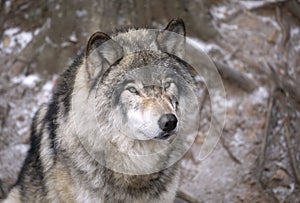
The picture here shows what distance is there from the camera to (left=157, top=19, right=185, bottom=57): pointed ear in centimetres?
518

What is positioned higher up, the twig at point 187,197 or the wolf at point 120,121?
the wolf at point 120,121

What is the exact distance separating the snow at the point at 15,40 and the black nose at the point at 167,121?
489 centimetres

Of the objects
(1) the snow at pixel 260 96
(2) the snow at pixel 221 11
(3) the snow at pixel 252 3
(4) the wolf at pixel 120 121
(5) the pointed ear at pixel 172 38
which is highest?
(5) the pointed ear at pixel 172 38

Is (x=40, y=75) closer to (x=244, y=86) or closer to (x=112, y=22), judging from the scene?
(x=112, y=22)

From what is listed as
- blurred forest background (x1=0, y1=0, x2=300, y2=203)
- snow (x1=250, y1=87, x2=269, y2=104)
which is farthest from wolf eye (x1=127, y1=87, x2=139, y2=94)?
snow (x1=250, y1=87, x2=269, y2=104)

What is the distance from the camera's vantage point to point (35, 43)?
8.93 m

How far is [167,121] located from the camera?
15.2 ft

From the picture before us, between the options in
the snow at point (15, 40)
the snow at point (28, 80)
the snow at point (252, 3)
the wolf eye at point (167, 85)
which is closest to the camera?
the wolf eye at point (167, 85)

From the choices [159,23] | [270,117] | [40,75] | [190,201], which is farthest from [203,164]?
[40,75]

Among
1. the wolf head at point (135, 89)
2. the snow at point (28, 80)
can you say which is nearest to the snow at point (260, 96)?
the snow at point (28, 80)

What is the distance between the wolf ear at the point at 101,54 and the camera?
486 cm

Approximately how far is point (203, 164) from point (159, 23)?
2.09 m

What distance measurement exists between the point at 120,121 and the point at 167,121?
510 millimetres

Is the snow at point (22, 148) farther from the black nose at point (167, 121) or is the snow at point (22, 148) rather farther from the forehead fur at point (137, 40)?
the black nose at point (167, 121)
